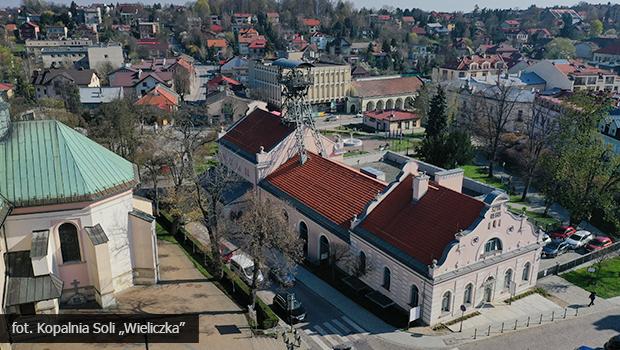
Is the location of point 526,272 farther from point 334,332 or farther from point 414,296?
point 334,332

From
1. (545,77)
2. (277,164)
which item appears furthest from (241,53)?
(277,164)

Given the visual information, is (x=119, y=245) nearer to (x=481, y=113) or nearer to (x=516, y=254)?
(x=516, y=254)

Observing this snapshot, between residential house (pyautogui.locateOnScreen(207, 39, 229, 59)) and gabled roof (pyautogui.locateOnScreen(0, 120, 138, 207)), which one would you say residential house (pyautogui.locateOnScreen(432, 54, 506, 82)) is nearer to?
residential house (pyautogui.locateOnScreen(207, 39, 229, 59))

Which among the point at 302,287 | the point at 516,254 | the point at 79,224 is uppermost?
the point at 79,224

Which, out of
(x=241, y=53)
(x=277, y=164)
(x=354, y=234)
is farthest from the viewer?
(x=241, y=53)

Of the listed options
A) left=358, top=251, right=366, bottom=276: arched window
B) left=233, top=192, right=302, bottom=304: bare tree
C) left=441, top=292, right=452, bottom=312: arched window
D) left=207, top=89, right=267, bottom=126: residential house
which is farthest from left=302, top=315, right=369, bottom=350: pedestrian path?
left=207, top=89, right=267, bottom=126: residential house

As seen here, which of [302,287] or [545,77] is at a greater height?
[545,77]

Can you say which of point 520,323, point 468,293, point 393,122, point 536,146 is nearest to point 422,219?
point 468,293
